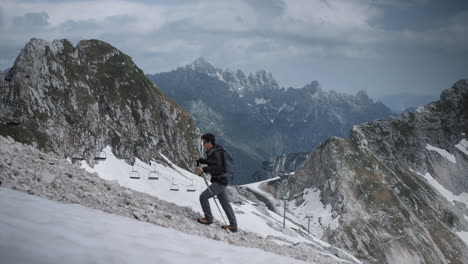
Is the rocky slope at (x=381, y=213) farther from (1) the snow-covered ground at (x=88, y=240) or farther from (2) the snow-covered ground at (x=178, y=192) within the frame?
(1) the snow-covered ground at (x=88, y=240)

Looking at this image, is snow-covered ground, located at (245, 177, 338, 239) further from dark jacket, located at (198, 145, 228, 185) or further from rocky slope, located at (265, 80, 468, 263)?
dark jacket, located at (198, 145, 228, 185)

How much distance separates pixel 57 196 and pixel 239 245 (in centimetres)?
719

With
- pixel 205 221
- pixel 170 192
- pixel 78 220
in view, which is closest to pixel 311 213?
pixel 170 192

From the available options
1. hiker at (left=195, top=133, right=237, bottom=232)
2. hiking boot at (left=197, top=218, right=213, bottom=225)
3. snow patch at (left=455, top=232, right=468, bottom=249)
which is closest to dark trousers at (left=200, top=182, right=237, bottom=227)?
hiker at (left=195, top=133, right=237, bottom=232)

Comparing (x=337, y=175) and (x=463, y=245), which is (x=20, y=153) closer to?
(x=337, y=175)

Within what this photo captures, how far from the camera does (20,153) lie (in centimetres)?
1870

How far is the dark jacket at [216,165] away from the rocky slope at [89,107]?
70.2 meters

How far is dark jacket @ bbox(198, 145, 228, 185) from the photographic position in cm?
1750

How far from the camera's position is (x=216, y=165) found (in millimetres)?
17625

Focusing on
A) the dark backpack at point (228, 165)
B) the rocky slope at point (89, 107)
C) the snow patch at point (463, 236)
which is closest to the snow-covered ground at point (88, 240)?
the dark backpack at point (228, 165)

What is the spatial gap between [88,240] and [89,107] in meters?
105

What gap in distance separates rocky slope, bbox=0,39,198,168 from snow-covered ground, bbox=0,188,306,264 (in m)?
72.0

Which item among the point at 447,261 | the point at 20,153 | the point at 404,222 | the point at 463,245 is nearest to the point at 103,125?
the point at 20,153

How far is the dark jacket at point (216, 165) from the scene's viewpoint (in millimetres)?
17497
